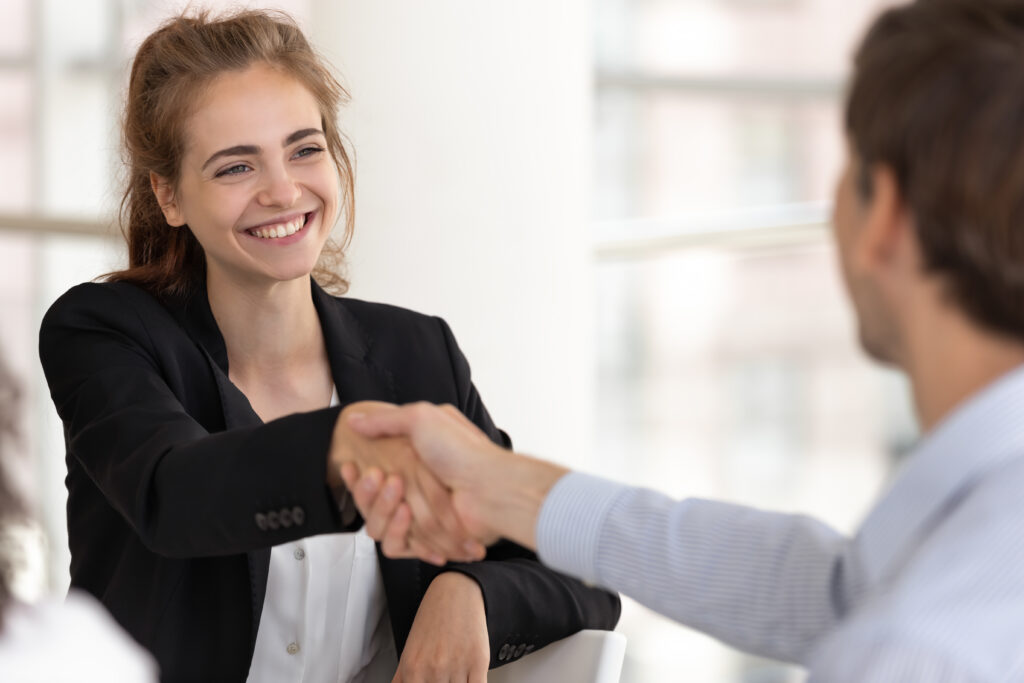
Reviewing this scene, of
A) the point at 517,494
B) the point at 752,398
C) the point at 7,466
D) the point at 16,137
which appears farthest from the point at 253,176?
the point at 752,398

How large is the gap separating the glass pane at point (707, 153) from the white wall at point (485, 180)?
2262 mm

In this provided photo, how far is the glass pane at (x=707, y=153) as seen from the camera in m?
5.77

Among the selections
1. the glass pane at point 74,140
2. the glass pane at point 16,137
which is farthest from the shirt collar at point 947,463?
the glass pane at point 16,137

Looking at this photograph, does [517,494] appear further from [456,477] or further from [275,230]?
[275,230]

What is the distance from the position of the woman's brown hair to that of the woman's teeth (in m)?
0.15

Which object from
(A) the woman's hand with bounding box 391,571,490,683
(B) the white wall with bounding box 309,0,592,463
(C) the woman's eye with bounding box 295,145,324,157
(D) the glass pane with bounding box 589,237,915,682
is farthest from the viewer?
(D) the glass pane with bounding box 589,237,915,682

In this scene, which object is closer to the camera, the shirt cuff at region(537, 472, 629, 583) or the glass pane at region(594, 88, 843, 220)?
the shirt cuff at region(537, 472, 629, 583)

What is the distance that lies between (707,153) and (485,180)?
8.79 ft

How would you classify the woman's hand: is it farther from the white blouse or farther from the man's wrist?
the man's wrist

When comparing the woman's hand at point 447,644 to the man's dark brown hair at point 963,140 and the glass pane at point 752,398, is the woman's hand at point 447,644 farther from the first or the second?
the glass pane at point 752,398

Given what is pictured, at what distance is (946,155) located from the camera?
3.29 ft

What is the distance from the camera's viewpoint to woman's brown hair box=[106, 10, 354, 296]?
201 cm

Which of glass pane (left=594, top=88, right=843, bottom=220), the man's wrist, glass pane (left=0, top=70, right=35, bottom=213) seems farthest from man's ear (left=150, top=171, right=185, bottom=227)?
glass pane (left=594, top=88, right=843, bottom=220)

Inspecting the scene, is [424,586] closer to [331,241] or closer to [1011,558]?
[331,241]
